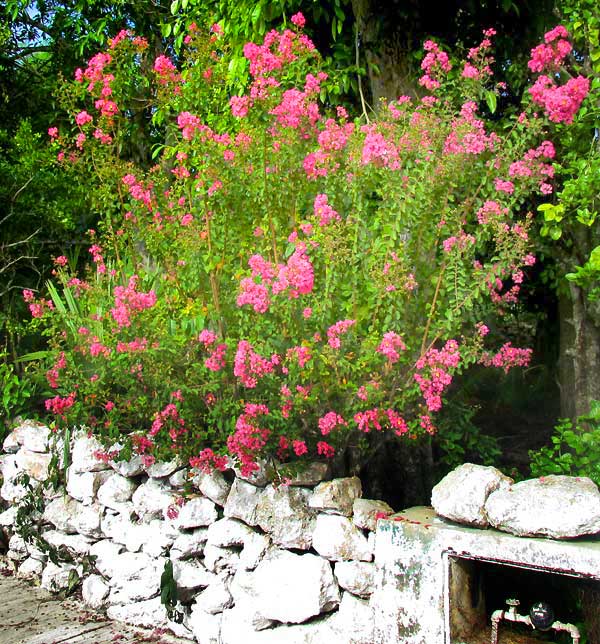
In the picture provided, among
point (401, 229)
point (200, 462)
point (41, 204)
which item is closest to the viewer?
point (401, 229)

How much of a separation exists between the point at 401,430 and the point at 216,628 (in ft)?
4.66

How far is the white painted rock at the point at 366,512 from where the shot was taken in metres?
3.21

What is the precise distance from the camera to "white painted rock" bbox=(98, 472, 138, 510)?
14.0 ft

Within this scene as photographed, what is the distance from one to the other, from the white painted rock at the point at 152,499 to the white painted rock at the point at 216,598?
51 centimetres

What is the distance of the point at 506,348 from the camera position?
3.40m

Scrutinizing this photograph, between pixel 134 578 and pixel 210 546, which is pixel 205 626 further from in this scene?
pixel 134 578

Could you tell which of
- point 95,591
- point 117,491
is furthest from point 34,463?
point 95,591

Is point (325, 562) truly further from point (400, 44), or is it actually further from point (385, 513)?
point (400, 44)

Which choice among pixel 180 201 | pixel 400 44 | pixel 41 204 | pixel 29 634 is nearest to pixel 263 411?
pixel 180 201

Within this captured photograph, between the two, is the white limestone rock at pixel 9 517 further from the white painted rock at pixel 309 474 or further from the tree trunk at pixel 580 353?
the tree trunk at pixel 580 353

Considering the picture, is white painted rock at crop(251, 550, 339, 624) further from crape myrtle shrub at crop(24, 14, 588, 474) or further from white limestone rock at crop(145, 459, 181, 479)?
white limestone rock at crop(145, 459, 181, 479)

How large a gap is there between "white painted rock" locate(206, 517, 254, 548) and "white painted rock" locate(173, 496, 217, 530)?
0.07m

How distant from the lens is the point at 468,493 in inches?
114

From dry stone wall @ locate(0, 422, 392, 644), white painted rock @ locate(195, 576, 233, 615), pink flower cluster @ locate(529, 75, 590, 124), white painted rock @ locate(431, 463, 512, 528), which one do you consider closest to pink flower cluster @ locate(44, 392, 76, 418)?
dry stone wall @ locate(0, 422, 392, 644)
